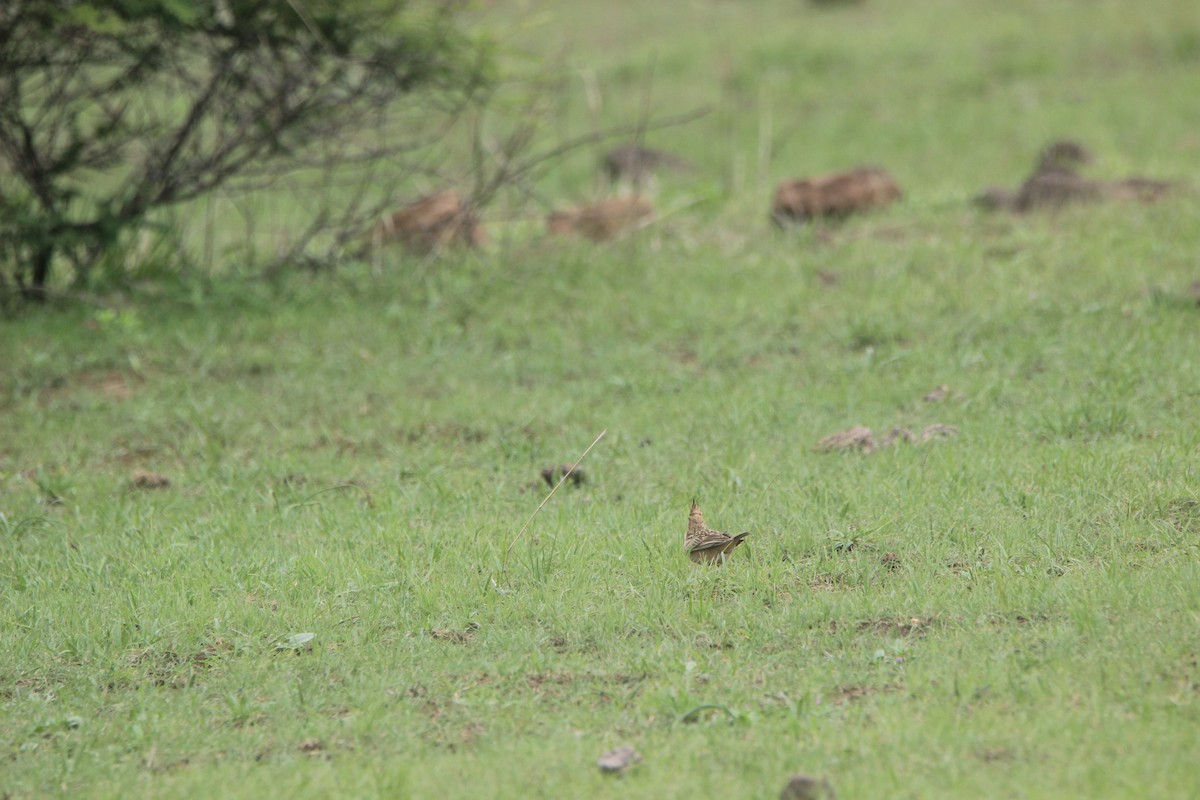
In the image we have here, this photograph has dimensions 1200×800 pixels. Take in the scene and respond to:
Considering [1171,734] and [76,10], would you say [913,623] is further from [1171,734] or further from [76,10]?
[76,10]

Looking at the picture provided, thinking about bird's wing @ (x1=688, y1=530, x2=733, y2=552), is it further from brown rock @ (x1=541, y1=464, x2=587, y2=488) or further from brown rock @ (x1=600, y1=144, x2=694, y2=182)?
brown rock @ (x1=600, y1=144, x2=694, y2=182)

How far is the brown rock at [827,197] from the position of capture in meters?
8.22

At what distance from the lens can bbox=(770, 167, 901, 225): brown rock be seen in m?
8.22

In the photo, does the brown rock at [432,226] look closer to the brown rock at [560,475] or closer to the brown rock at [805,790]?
the brown rock at [560,475]

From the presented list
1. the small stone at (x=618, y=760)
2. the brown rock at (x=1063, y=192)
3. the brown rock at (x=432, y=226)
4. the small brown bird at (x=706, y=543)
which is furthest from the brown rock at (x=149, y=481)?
the brown rock at (x=1063, y=192)

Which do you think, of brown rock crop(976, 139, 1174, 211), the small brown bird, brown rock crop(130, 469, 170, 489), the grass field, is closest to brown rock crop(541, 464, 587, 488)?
the grass field

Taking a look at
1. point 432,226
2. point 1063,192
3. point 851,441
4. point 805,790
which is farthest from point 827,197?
point 805,790

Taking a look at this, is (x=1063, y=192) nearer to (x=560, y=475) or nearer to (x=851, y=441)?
(x=851, y=441)

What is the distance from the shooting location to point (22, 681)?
3553 mm

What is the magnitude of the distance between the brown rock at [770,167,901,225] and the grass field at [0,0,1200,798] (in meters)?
0.22

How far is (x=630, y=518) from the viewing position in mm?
4445

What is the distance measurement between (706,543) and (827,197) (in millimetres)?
4745

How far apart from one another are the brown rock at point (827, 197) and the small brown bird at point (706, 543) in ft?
14.6

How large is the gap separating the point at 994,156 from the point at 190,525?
7.91 metres
